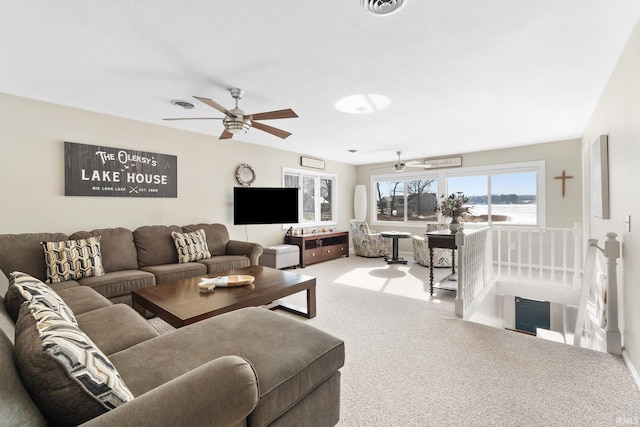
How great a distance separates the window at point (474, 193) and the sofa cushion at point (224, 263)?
4354 millimetres

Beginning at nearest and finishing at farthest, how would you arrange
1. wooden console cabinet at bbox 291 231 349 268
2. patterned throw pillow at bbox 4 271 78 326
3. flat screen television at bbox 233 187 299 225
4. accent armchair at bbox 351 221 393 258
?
patterned throw pillow at bbox 4 271 78 326 → flat screen television at bbox 233 187 299 225 → wooden console cabinet at bbox 291 231 349 268 → accent armchair at bbox 351 221 393 258

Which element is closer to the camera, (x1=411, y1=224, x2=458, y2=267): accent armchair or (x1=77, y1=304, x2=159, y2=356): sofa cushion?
(x1=77, y1=304, x2=159, y2=356): sofa cushion

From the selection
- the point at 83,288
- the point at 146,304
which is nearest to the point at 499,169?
the point at 146,304

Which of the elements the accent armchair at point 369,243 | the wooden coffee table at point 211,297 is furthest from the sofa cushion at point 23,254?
the accent armchair at point 369,243

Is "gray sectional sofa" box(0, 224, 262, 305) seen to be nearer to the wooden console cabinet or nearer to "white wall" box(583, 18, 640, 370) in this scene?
the wooden console cabinet

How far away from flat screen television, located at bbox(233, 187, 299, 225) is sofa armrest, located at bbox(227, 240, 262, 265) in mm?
498

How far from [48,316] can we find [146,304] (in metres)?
1.40

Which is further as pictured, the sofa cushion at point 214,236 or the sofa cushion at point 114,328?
the sofa cushion at point 214,236

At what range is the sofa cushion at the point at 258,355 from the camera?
117cm

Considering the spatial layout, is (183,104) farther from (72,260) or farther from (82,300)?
(82,300)

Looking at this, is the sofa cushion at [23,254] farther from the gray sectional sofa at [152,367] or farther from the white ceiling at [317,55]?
the white ceiling at [317,55]

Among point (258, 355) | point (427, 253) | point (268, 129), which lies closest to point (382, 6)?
point (268, 129)

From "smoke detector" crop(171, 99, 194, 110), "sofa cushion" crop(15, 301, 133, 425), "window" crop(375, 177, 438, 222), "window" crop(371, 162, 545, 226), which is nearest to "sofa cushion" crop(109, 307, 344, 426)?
"sofa cushion" crop(15, 301, 133, 425)

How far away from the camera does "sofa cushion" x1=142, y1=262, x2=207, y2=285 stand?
321 centimetres
